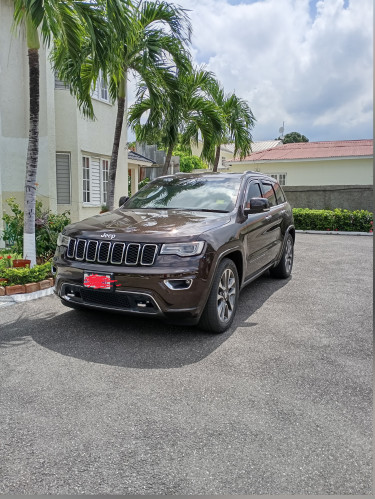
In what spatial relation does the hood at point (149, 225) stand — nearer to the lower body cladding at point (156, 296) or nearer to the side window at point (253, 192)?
the lower body cladding at point (156, 296)

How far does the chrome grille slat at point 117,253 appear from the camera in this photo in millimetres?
4486

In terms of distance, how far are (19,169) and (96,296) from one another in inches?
279

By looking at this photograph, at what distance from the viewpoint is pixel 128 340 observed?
4594mm

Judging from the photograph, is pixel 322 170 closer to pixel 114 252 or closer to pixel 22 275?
pixel 22 275

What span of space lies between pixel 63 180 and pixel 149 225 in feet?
26.1

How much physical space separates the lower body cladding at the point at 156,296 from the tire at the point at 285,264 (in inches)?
138

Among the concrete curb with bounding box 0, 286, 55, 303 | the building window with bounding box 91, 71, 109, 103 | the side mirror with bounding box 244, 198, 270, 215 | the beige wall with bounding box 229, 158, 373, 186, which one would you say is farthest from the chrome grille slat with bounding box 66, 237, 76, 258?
the beige wall with bounding box 229, 158, 373, 186

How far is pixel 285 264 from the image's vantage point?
7.73 m

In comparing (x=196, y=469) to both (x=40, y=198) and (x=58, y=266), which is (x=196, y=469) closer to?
(x=58, y=266)

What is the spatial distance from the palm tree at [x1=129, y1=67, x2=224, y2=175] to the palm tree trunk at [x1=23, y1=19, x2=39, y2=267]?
3.18 m

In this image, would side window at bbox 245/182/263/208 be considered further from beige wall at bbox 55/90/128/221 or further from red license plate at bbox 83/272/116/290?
beige wall at bbox 55/90/128/221

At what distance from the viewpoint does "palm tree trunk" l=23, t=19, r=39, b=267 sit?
6.89 meters

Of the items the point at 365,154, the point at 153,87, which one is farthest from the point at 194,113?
the point at 365,154

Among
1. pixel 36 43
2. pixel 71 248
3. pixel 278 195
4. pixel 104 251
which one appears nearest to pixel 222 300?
pixel 104 251
